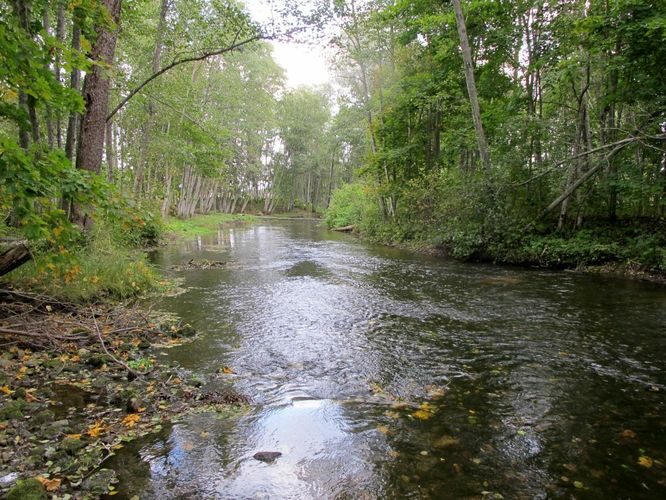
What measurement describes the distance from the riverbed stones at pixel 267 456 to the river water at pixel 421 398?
67 mm

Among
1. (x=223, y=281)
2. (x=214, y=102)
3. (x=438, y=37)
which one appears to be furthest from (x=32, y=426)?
(x=214, y=102)

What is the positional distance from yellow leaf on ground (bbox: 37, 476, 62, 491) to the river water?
412mm

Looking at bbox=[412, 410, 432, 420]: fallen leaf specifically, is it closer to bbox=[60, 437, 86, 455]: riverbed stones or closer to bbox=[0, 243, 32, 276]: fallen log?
bbox=[60, 437, 86, 455]: riverbed stones

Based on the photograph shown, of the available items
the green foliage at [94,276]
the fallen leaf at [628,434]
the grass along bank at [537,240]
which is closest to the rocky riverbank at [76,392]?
the green foliage at [94,276]

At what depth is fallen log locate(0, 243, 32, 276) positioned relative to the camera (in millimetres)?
5297

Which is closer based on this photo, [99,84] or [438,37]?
[99,84]

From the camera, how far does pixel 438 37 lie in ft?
56.9

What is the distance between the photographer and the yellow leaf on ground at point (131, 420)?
3697 mm

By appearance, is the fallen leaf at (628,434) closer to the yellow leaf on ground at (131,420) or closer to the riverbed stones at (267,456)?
the riverbed stones at (267,456)

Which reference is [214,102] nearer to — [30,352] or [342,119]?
[342,119]

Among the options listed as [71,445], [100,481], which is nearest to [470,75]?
[71,445]

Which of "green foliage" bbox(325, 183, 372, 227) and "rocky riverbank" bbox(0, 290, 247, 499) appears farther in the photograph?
"green foliage" bbox(325, 183, 372, 227)

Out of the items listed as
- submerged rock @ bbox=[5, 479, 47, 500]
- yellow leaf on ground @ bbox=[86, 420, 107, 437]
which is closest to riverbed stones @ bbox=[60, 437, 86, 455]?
yellow leaf on ground @ bbox=[86, 420, 107, 437]

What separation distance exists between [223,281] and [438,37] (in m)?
14.1
